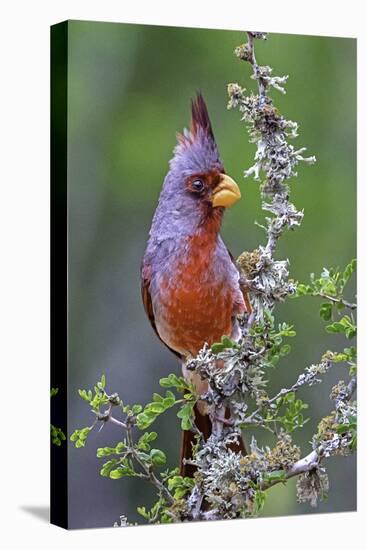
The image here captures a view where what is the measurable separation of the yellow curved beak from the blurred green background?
0.06 metres

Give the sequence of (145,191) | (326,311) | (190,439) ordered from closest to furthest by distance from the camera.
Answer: (145,191) < (190,439) < (326,311)

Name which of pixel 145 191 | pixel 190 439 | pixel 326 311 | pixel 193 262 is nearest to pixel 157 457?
pixel 190 439

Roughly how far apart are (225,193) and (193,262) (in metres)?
0.40

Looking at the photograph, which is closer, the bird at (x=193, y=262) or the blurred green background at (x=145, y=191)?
the blurred green background at (x=145, y=191)

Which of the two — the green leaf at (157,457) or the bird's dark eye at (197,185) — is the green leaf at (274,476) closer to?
the green leaf at (157,457)

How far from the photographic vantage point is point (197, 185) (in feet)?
21.8

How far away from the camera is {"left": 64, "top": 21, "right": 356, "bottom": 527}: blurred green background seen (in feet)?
20.9

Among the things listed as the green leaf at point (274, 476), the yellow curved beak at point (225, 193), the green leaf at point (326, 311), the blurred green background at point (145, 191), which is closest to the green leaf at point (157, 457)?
the blurred green background at point (145, 191)

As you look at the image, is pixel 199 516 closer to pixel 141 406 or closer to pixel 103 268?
pixel 141 406

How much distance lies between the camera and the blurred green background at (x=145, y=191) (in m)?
6.36

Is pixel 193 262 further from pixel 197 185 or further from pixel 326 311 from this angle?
pixel 326 311

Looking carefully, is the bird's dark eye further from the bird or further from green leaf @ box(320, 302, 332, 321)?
green leaf @ box(320, 302, 332, 321)

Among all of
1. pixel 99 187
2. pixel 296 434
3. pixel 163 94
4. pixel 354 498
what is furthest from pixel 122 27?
pixel 354 498

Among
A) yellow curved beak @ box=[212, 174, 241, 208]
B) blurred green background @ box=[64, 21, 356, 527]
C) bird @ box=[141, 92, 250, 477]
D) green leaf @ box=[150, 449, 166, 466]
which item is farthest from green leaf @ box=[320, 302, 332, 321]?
green leaf @ box=[150, 449, 166, 466]
